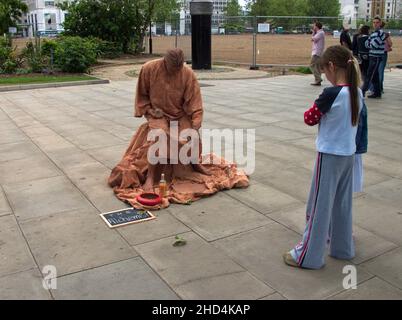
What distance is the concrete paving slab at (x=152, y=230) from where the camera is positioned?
13.3ft

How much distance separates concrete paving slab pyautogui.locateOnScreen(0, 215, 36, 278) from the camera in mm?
3561

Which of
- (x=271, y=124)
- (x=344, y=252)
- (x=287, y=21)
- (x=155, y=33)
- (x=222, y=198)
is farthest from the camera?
(x=155, y=33)

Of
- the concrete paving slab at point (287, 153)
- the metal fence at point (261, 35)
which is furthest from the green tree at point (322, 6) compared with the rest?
the concrete paving slab at point (287, 153)

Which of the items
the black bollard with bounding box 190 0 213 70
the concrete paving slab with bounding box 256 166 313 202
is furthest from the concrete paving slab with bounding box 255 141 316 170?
the black bollard with bounding box 190 0 213 70

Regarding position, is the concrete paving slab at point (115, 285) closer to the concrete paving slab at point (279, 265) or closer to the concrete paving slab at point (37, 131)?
the concrete paving slab at point (279, 265)

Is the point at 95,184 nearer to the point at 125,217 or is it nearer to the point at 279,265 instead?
the point at 125,217

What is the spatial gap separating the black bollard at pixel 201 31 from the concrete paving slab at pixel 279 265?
15.1 m

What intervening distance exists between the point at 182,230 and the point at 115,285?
102 cm

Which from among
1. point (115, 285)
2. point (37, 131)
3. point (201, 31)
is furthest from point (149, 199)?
point (201, 31)

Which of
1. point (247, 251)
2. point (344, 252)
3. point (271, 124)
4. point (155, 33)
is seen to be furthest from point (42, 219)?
point (155, 33)

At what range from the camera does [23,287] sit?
328 cm

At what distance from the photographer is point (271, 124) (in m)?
8.72
